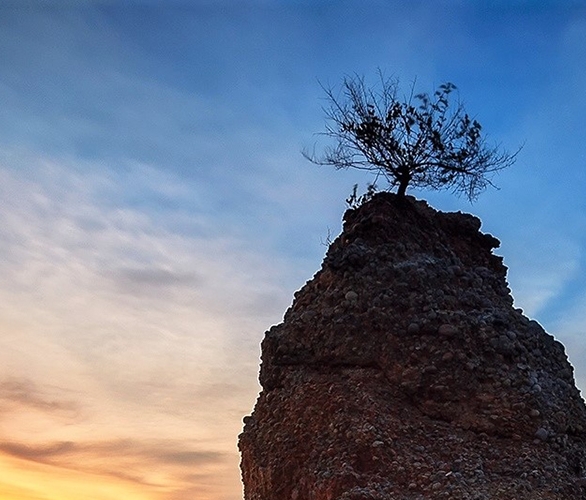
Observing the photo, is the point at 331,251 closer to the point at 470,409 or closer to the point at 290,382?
the point at 290,382

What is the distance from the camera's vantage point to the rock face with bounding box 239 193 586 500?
288 inches

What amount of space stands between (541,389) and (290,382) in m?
2.58

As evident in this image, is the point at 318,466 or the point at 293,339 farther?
the point at 293,339

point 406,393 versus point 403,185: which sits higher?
point 403,185

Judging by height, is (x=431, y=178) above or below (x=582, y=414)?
above

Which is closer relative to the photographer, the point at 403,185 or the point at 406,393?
the point at 406,393

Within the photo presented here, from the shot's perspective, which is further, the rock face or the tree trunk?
the tree trunk

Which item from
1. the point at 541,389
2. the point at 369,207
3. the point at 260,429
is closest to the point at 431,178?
the point at 369,207

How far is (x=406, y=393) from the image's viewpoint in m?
8.01

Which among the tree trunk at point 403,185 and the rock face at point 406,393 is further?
the tree trunk at point 403,185

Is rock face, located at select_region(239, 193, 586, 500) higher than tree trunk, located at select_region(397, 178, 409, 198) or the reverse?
the reverse

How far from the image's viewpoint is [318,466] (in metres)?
7.50

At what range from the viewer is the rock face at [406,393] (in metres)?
7.31

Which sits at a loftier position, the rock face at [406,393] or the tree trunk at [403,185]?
the tree trunk at [403,185]
